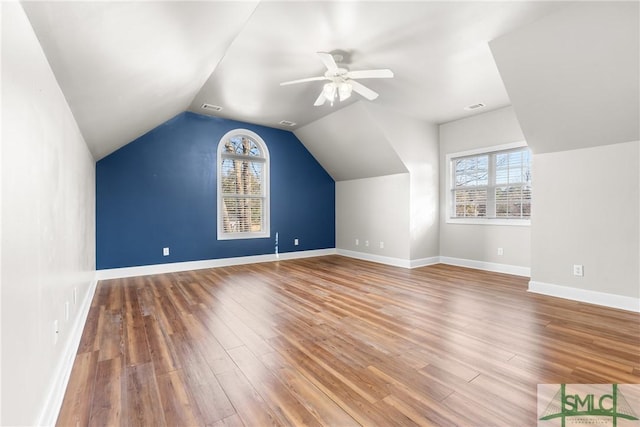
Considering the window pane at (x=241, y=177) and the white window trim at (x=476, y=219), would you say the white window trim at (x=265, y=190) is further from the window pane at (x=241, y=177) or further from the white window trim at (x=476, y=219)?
the white window trim at (x=476, y=219)

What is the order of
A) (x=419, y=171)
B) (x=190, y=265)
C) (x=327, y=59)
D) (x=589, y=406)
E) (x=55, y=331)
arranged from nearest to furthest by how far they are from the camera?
(x=589, y=406), (x=55, y=331), (x=327, y=59), (x=190, y=265), (x=419, y=171)

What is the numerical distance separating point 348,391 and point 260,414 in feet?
1.72

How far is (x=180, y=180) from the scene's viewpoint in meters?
5.24

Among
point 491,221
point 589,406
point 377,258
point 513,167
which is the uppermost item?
point 513,167

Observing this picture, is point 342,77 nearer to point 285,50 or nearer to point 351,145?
point 285,50

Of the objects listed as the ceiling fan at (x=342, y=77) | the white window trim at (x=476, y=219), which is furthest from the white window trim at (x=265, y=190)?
the white window trim at (x=476, y=219)

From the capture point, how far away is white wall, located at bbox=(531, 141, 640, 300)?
3.19 meters

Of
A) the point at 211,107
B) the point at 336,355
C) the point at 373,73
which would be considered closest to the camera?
the point at 336,355

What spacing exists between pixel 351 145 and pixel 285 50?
294 cm

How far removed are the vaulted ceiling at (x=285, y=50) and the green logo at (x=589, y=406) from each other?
109 inches

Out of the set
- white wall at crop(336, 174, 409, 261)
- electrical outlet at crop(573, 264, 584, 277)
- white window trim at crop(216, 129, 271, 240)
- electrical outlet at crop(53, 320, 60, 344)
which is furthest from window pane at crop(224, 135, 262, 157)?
electrical outlet at crop(573, 264, 584, 277)

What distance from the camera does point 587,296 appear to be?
11.3 ft

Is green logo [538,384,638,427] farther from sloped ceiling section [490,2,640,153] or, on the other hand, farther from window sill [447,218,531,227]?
window sill [447,218,531,227]

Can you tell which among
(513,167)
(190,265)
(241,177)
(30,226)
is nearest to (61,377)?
(30,226)
